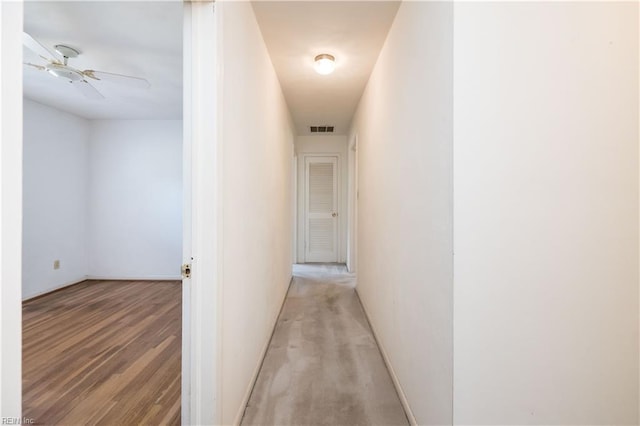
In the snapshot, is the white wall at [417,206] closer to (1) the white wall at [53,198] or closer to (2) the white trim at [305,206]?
(2) the white trim at [305,206]

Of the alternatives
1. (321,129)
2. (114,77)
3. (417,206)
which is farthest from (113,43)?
(321,129)

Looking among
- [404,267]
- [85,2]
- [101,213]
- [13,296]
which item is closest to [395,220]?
[404,267]

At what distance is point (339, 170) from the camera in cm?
533

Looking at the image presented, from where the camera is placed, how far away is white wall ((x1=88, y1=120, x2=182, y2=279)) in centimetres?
421

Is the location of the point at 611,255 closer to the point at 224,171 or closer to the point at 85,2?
the point at 224,171

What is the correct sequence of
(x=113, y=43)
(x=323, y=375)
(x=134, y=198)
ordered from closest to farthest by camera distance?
(x=323, y=375) < (x=113, y=43) < (x=134, y=198)

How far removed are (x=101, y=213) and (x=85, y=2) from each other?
3.30 metres

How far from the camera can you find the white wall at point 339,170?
5.27 meters

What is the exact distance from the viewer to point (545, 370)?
3.33 feet

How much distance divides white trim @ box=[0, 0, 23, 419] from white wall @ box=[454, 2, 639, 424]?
3.58ft

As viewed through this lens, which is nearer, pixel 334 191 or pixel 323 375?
pixel 323 375

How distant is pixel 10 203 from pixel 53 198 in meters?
4.38

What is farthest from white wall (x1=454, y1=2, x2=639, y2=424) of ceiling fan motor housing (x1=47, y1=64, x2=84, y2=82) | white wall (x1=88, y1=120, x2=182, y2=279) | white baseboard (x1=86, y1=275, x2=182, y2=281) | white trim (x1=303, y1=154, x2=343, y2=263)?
white trim (x1=303, y1=154, x2=343, y2=263)

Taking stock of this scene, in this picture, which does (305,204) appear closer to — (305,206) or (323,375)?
(305,206)
